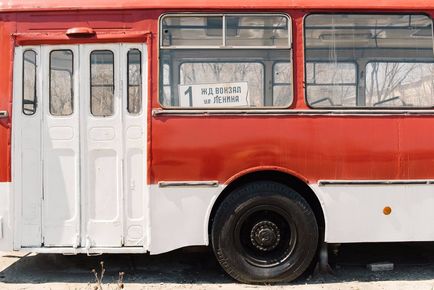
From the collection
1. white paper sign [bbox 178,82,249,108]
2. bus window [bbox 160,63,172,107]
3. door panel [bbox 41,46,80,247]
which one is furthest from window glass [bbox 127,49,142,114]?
door panel [bbox 41,46,80,247]

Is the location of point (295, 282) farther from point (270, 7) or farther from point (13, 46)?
point (13, 46)

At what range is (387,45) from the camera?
537 centimetres

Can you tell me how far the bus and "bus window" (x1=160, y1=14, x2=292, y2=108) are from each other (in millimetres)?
11

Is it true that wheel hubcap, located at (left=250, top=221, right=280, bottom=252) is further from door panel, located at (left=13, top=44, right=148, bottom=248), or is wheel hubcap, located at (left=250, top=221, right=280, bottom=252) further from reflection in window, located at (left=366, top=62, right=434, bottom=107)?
reflection in window, located at (left=366, top=62, right=434, bottom=107)

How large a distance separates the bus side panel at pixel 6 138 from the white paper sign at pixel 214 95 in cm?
169

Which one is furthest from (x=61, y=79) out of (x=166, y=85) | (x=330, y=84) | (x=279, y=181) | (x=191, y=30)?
(x=330, y=84)

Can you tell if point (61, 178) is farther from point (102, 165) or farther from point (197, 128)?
point (197, 128)

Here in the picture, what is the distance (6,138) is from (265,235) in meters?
2.72

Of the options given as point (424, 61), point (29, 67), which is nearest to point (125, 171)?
point (29, 67)

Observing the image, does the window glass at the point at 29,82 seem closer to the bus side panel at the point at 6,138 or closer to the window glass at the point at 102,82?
the bus side panel at the point at 6,138

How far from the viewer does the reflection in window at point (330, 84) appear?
5301mm

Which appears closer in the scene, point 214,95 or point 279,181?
point 214,95

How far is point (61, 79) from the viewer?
5344 mm

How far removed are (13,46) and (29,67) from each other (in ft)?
0.81
